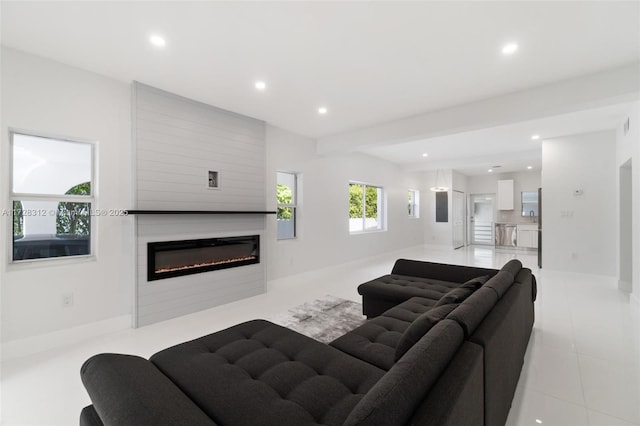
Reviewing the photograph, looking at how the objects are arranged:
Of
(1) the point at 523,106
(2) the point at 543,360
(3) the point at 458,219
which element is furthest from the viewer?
(3) the point at 458,219

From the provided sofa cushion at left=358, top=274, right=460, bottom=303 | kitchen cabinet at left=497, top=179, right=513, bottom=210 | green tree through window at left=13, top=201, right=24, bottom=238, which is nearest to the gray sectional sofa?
sofa cushion at left=358, top=274, right=460, bottom=303

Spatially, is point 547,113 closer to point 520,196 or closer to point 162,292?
point 162,292

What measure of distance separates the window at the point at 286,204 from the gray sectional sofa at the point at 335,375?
10.1ft

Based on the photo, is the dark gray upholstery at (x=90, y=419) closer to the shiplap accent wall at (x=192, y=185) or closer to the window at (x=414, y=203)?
the shiplap accent wall at (x=192, y=185)

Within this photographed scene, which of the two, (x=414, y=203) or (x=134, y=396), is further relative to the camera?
(x=414, y=203)

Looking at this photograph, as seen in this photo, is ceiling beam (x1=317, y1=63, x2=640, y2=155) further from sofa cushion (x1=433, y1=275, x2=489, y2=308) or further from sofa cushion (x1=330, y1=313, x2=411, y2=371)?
sofa cushion (x1=330, y1=313, x2=411, y2=371)

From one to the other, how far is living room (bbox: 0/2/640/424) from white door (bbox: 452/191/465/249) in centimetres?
386

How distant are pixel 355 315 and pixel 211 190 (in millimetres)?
2615

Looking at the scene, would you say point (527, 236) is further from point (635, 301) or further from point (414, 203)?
point (635, 301)

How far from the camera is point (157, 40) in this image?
7.96 ft

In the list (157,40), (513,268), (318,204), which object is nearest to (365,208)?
(318,204)

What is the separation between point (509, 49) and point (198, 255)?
420 centimetres

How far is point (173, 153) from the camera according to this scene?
140 inches

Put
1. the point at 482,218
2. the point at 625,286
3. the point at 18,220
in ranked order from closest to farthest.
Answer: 1. the point at 18,220
2. the point at 625,286
3. the point at 482,218
